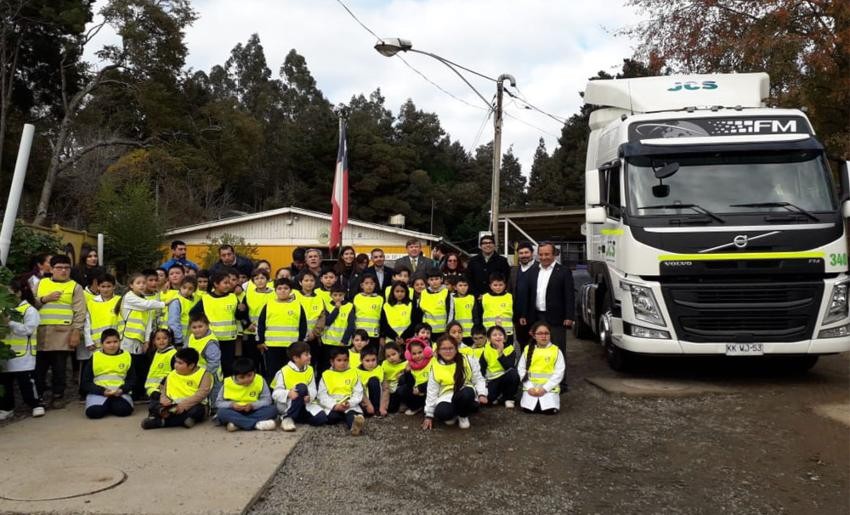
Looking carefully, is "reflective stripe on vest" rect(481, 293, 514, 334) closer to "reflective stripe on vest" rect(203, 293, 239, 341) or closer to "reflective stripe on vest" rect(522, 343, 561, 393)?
"reflective stripe on vest" rect(522, 343, 561, 393)

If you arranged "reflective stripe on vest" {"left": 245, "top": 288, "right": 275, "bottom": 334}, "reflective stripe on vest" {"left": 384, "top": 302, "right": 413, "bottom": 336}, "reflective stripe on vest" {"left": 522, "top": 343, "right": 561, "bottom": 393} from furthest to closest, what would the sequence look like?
"reflective stripe on vest" {"left": 384, "top": 302, "right": 413, "bottom": 336} < "reflective stripe on vest" {"left": 245, "top": 288, "right": 275, "bottom": 334} < "reflective stripe on vest" {"left": 522, "top": 343, "right": 561, "bottom": 393}

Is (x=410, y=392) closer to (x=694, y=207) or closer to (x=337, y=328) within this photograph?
(x=337, y=328)

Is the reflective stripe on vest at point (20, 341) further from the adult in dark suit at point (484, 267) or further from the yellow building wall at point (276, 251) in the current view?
the yellow building wall at point (276, 251)

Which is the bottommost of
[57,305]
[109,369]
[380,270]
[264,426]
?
[264,426]

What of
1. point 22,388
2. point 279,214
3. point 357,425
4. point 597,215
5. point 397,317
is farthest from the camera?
point 279,214

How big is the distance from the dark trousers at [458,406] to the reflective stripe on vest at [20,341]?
410cm

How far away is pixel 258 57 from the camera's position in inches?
2844

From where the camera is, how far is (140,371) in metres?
7.37

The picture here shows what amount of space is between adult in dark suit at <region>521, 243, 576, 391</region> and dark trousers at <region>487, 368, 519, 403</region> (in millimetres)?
814

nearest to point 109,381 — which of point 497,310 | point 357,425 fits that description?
point 357,425

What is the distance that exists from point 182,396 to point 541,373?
11.8 feet

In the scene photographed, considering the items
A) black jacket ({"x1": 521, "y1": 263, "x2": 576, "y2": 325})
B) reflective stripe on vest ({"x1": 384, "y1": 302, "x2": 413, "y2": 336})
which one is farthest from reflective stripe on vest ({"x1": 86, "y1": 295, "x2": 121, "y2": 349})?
black jacket ({"x1": 521, "y1": 263, "x2": 576, "y2": 325})

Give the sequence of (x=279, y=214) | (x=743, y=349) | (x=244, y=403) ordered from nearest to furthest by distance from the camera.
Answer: (x=244, y=403), (x=743, y=349), (x=279, y=214)

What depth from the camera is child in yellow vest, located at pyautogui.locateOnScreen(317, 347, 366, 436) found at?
21.4 feet
